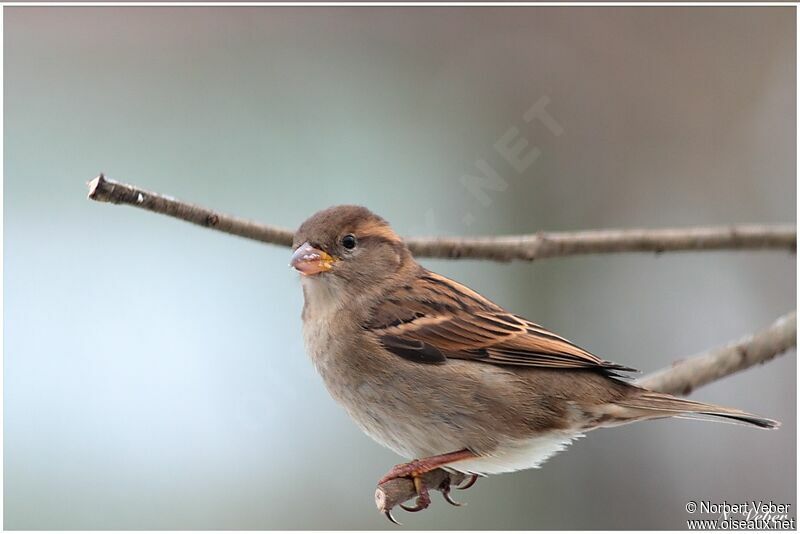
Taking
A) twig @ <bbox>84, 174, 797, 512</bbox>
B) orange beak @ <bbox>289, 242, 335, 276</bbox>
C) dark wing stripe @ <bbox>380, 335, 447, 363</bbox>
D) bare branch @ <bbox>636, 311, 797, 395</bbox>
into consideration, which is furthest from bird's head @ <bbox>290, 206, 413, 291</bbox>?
bare branch @ <bbox>636, 311, 797, 395</bbox>

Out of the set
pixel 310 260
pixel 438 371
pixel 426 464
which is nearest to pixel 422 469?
pixel 426 464

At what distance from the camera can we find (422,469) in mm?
2543

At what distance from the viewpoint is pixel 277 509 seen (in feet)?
14.9

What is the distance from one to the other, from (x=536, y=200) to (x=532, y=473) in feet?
5.04

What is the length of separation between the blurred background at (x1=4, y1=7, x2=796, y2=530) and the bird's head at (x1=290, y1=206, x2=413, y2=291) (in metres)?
1.70

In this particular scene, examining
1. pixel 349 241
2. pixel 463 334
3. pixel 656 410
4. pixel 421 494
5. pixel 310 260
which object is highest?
pixel 349 241

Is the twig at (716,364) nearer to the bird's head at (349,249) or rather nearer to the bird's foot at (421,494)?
the bird's foot at (421,494)

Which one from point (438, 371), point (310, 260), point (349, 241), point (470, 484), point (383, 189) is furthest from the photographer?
point (383, 189)

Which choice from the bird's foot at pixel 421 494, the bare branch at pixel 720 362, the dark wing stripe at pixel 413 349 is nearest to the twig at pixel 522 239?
the dark wing stripe at pixel 413 349

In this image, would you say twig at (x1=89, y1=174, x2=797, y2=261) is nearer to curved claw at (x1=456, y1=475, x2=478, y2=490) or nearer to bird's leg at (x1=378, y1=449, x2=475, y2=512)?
bird's leg at (x1=378, y1=449, x2=475, y2=512)

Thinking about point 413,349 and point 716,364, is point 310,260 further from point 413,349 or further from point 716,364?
A: point 716,364

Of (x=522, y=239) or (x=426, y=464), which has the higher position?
(x=522, y=239)

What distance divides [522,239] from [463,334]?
0.35 m

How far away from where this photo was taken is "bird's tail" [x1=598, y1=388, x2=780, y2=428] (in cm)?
236
